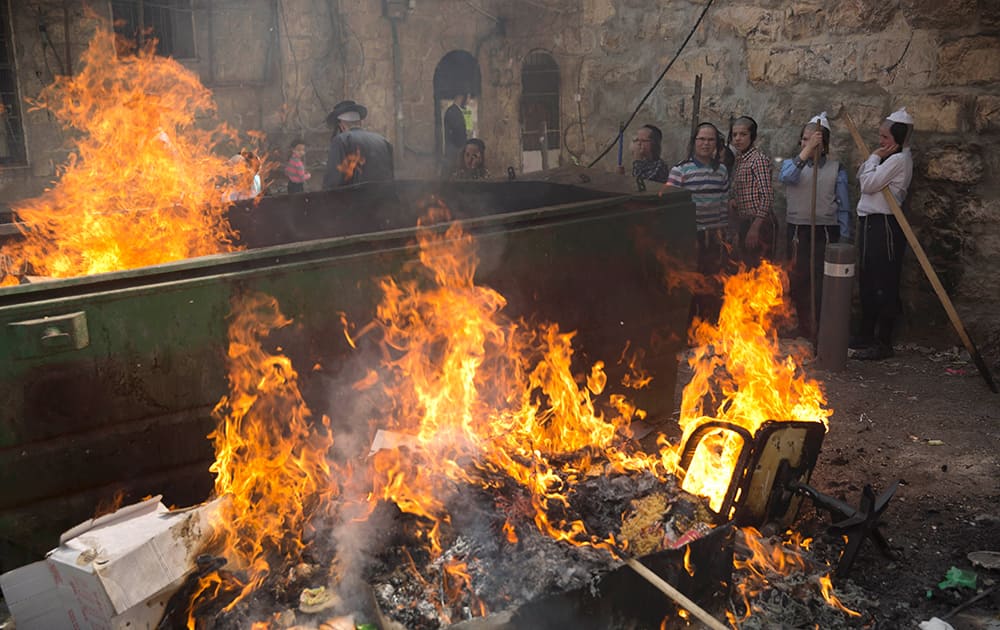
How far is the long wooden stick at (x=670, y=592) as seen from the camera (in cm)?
322

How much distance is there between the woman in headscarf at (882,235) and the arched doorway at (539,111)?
21.9 ft

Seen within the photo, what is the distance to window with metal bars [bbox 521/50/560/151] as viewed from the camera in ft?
46.0

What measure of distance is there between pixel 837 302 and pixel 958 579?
11.7 ft

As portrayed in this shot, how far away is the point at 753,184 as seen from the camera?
818 centimetres

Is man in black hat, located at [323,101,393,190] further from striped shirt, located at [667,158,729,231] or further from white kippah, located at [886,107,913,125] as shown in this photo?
white kippah, located at [886,107,913,125]

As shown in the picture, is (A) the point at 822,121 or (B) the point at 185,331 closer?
(B) the point at 185,331

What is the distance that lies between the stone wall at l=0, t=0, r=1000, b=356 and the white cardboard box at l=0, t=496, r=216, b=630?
6832 mm

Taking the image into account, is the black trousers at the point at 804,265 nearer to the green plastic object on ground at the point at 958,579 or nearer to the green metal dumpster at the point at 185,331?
the green metal dumpster at the point at 185,331

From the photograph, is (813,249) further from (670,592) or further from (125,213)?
(125,213)

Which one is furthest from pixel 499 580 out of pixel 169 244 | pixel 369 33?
pixel 369 33

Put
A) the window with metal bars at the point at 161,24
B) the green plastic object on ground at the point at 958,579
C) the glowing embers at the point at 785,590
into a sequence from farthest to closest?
the window with metal bars at the point at 161,24
the green plastic object on ground at the point at 958,579
the glowing embers at the point at 785,590

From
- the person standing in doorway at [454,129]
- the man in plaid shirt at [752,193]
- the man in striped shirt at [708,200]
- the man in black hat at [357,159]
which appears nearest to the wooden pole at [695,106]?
the man in plaid shirt at [752,193]

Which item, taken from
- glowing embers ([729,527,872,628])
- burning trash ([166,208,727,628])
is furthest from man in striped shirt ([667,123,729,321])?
glowing embers ([729,527,872,628])

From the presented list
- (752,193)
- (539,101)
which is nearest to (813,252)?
(752,193)
